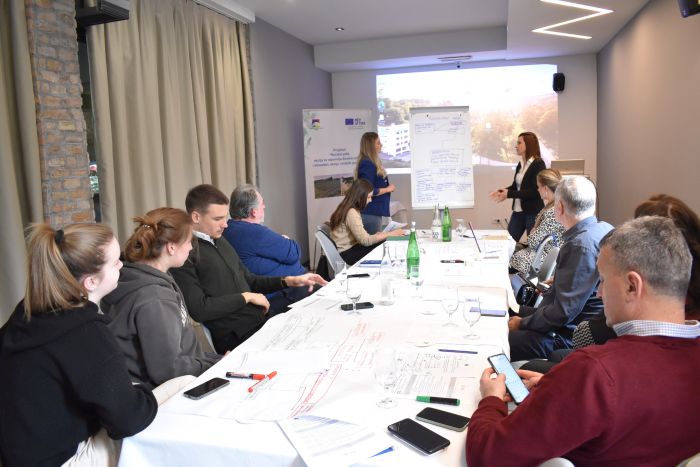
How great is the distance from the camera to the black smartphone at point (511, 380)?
1.48 metres

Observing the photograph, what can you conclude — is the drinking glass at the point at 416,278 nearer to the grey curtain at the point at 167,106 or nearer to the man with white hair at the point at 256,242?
the man with white hair at the point at 256,242

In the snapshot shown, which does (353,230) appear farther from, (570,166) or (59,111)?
(570,166)

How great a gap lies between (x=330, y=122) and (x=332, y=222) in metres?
3.03

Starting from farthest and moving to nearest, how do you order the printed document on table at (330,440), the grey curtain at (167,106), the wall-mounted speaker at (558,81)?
the wall-mounted speaker at (558,81) < the grey curtain at (167,106) < the printed document on table at (330,440)

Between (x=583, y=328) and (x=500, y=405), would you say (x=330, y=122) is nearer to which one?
(x=583, y=328)

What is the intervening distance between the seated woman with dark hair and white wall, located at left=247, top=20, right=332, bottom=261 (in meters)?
1.94

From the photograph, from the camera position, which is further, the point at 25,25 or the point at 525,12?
the point at 525,12

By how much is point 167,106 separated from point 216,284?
8.29 feet

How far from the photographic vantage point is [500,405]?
1.36m

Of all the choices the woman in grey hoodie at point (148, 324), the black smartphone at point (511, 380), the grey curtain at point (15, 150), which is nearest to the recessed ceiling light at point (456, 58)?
the grey curtain at point (15, 150)

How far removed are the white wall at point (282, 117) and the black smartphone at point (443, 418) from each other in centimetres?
520

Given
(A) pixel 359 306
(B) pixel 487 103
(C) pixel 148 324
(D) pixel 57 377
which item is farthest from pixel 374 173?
(D) pixel 57 377

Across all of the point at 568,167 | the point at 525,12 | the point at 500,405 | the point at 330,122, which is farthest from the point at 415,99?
the point at 500,405

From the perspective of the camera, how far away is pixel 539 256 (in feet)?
13.0
